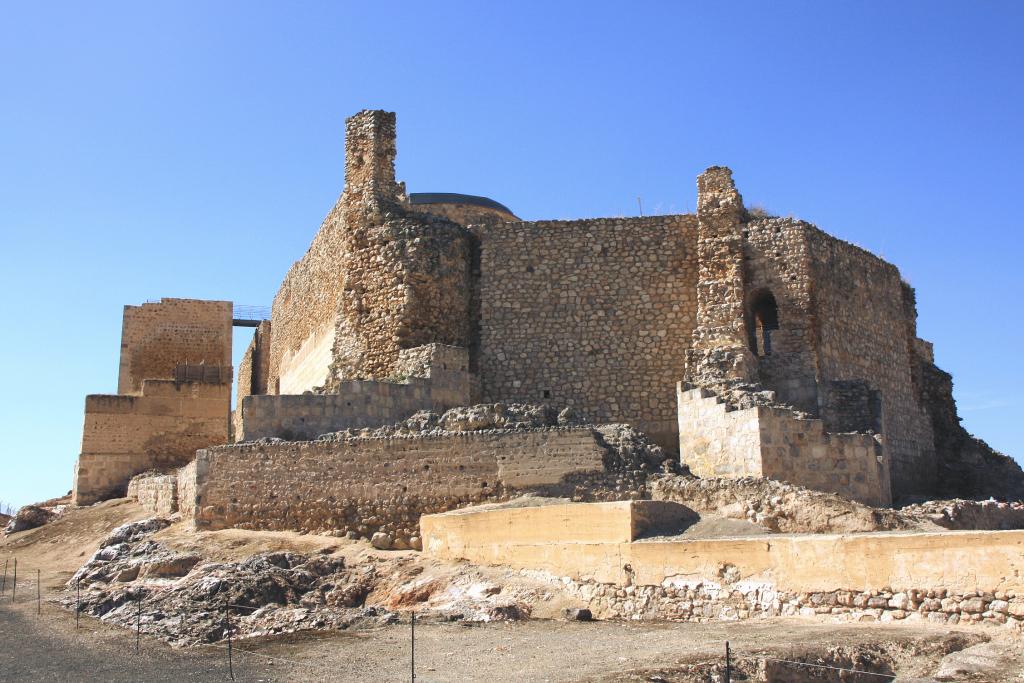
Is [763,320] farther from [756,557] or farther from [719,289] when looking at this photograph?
[756,557]

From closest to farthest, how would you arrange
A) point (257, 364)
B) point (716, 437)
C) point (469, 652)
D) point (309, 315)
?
point (469, 652) → point (716, 437) → point (309, 315) → point (257, 364)

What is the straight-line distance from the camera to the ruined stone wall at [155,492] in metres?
16.4

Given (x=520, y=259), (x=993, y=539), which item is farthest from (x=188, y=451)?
(x=993, y=539)

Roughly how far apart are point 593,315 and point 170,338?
510 inches

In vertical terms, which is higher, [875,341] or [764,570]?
[875,341]

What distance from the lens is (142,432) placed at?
2100 cm

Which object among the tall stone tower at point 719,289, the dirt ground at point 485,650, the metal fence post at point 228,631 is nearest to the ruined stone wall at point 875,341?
the tall stone tower at point 719,289

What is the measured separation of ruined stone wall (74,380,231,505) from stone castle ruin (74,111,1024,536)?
0.12 feet

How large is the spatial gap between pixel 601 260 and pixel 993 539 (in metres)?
10.8

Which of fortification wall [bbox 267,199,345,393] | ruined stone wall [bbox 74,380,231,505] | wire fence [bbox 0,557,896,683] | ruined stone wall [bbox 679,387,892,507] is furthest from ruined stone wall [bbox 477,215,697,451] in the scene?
wire fence [bbox 0,557,896,683]

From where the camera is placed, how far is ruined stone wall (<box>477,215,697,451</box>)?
56.9 ft

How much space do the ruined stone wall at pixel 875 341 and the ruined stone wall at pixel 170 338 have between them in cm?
1467

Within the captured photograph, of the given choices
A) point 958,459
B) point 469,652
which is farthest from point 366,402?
point 958,459

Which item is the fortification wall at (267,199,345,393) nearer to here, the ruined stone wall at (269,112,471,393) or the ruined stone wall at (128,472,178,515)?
the ruined stone wall at (269,112,471,393)
